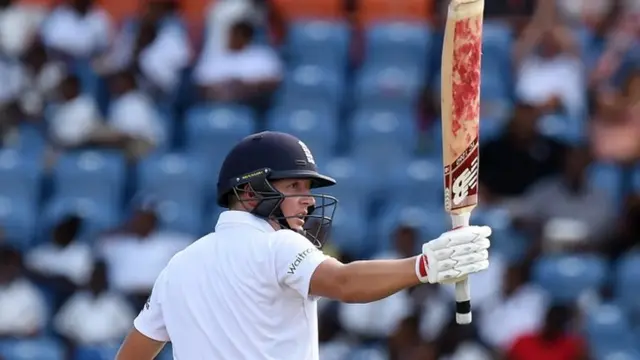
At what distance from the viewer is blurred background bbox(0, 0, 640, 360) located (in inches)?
359

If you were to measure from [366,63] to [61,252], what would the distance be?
110 inches

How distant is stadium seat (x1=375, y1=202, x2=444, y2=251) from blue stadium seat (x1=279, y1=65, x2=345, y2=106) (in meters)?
1.21

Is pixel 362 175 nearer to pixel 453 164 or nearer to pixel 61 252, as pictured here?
pixel 61 252

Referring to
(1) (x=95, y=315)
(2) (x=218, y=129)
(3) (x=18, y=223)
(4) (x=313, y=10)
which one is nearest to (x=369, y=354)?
(1) (x=95, y=315)

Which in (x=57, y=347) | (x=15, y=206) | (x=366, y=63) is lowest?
(x=57, y=347)

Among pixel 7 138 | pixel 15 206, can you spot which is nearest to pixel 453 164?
pixel 15 206

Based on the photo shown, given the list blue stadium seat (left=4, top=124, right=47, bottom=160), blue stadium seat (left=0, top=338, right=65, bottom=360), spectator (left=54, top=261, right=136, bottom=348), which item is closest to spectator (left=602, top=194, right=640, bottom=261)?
spectator (left=54, top=261, right=136, bottom=348)

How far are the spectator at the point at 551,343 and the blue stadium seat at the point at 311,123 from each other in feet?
7.03

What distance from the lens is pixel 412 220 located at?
30.8 ft

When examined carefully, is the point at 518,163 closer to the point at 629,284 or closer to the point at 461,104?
the point at 629,284

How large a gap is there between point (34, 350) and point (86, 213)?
125 cm

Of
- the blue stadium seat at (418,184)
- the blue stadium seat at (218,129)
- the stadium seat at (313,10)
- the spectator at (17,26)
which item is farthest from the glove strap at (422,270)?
the spectator at (17,26)

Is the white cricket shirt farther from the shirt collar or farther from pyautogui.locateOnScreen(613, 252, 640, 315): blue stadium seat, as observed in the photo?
pyautogui.locateOnScreen(613, 252, 640, 315): blue stadium seat

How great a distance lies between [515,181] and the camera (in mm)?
9984
